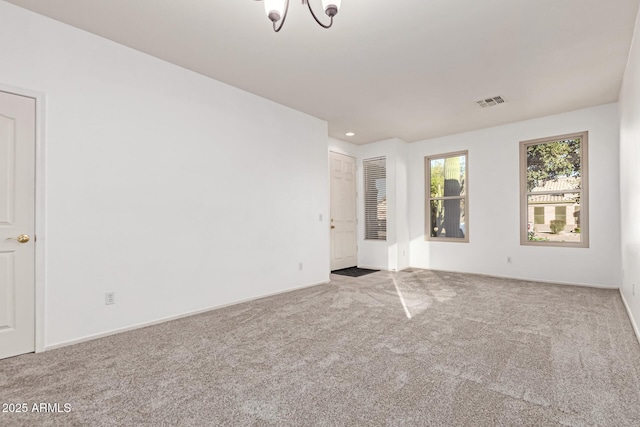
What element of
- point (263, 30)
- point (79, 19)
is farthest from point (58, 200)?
point (263, 30)

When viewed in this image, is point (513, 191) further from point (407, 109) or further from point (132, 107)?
point (132, 107)

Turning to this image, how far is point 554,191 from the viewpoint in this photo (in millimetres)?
5309

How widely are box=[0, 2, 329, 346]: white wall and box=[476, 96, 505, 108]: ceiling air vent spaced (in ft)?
9.27

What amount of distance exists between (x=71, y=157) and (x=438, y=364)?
3471mm

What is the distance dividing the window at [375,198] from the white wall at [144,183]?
102 inches

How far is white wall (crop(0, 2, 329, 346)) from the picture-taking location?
2.77m

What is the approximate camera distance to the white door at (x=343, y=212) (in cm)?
658

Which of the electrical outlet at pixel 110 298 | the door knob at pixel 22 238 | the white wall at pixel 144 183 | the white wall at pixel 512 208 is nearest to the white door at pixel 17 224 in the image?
the door knob at pixel 22 238

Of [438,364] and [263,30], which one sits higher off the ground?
[263,30]

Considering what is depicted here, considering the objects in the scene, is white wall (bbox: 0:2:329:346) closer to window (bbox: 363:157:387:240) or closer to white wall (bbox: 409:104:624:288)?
window (bbox: 363:157:387:240)

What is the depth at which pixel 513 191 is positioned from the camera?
564 cm

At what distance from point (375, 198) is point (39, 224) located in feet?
18.0

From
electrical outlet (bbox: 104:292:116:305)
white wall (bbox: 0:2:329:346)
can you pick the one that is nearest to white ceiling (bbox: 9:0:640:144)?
white wall (bbox: 0:2:329:346)

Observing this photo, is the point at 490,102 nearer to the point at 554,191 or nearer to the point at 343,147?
the point at 554,191
